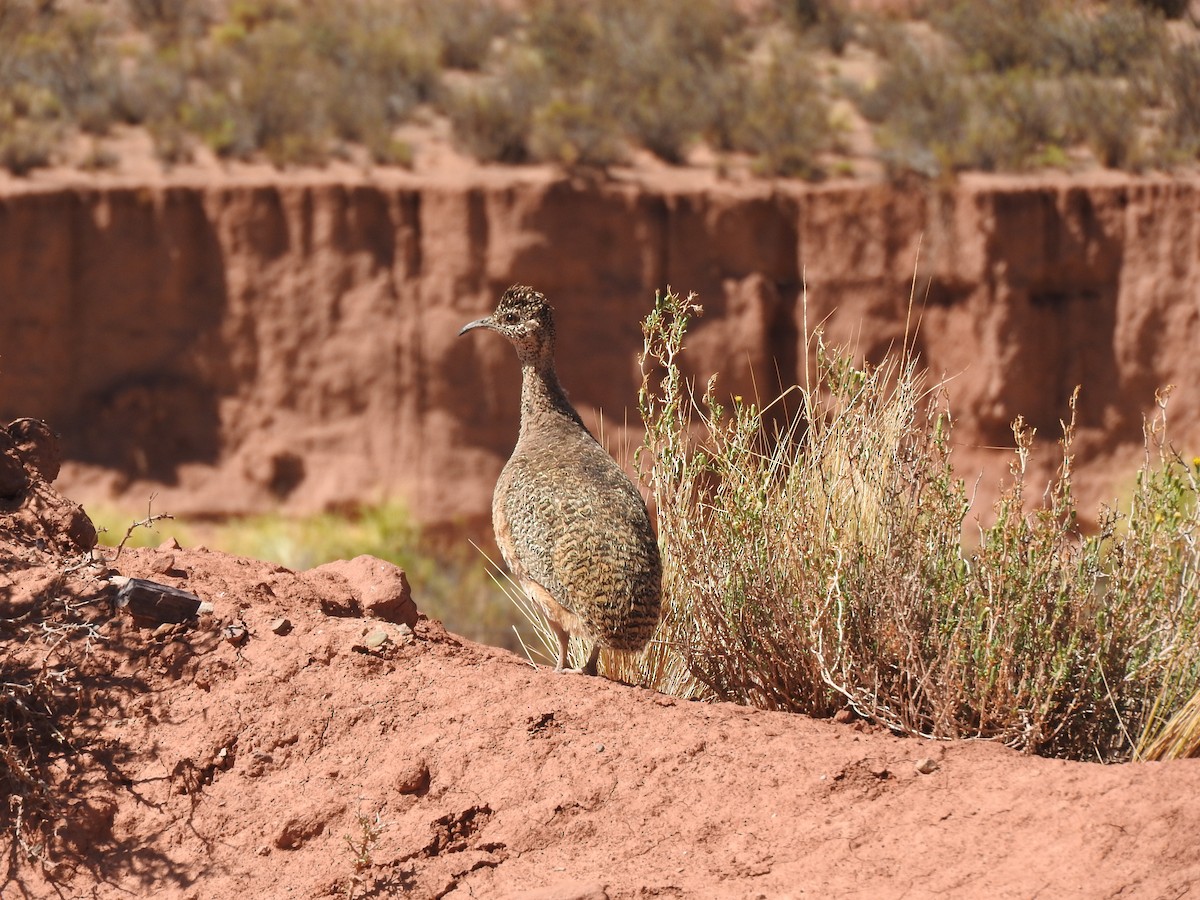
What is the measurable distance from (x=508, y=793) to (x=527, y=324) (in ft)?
9.41

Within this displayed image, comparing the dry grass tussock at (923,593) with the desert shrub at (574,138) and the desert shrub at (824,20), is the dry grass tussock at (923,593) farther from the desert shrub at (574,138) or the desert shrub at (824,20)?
the desert shrub at (824,20)

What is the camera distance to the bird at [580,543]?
17.8 ft

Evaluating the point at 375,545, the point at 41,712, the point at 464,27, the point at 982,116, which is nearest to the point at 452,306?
the point at 375,545

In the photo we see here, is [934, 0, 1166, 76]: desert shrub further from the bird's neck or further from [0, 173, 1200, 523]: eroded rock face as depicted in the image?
the bird's neck

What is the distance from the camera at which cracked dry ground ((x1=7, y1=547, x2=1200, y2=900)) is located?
4.07 meters

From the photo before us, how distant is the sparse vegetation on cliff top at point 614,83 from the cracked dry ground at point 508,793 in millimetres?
11890

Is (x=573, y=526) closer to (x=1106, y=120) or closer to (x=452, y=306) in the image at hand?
(x=452, y=306)

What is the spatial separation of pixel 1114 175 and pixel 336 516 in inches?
344

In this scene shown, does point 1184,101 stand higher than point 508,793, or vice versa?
point 1184,101

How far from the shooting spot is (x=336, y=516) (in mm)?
15336

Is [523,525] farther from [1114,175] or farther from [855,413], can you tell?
[1114,175]

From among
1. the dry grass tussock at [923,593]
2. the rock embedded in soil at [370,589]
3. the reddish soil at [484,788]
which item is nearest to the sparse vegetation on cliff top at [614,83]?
the rock embedded in soil at [370,589]

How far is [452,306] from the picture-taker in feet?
51.6

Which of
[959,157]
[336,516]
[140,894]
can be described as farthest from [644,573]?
[959,157]
